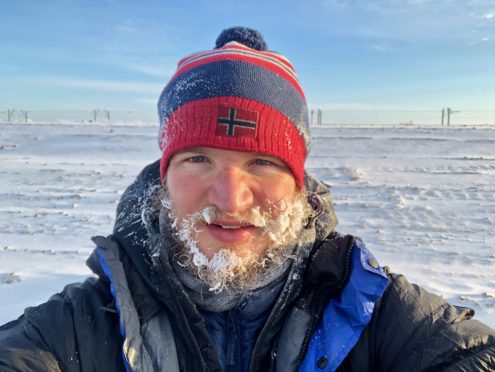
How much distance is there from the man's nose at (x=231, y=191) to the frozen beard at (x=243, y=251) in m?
0.03

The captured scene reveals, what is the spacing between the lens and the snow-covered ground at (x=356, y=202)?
4.60 meters

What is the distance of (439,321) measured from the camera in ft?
4.76

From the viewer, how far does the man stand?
4.70ft

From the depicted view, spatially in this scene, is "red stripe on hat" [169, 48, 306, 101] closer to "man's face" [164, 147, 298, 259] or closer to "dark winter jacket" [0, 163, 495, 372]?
"man's face" [164, 147, 298, 259]

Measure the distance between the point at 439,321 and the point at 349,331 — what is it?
300 mm

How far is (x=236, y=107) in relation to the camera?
1643mm

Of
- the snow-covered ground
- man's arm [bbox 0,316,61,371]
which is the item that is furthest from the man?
the snow-covered ground

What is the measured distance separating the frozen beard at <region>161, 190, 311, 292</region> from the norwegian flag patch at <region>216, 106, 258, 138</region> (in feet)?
0.93

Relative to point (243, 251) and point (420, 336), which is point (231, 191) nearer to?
point (243, 251)

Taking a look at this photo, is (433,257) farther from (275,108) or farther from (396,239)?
(275,108)

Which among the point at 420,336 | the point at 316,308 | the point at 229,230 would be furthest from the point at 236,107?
the point at 420,336

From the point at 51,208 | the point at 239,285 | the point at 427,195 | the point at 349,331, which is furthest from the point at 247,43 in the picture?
the point at 427,195

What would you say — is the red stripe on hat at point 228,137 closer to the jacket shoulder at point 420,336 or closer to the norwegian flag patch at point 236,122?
the norwegian flag patch at point 236,122

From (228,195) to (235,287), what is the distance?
36 centimetres
